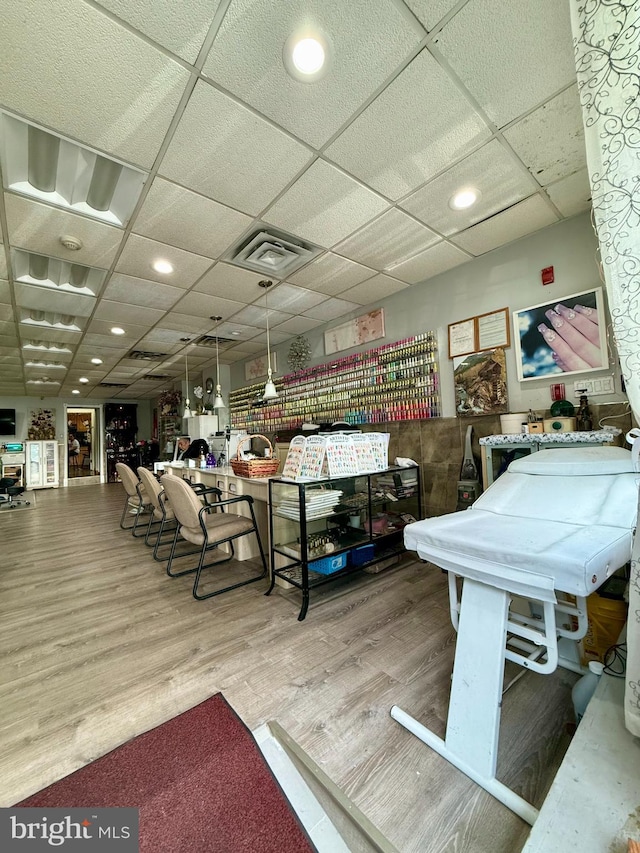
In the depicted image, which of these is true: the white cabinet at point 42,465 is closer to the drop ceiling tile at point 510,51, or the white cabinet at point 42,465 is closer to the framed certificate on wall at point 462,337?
the framed certificate on wall at point 462,337

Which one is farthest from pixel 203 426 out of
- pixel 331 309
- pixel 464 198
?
pixel 464 198

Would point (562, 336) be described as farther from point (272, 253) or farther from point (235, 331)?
point (235, 331)

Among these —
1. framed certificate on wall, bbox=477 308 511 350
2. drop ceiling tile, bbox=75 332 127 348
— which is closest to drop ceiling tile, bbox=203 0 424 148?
framed certificate on wall, bbox=477 308 511 350

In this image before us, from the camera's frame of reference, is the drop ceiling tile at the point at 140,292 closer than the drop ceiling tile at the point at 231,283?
No

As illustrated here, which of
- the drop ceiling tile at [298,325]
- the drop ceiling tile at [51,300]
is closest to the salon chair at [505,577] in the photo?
the drop ceiling tile at [298,325]

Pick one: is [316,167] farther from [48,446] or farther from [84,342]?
[48,446]

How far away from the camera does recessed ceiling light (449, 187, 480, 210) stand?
2.31m

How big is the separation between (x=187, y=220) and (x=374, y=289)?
211 centimetres

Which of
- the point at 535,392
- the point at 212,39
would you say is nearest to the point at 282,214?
the point at 212,39

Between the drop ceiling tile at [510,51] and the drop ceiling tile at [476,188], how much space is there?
0.28 meters

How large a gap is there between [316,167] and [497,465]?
2.65m

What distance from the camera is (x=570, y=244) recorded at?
8.71 ft

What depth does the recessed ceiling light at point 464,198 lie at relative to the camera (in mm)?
2314

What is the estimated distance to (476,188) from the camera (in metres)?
2.29
